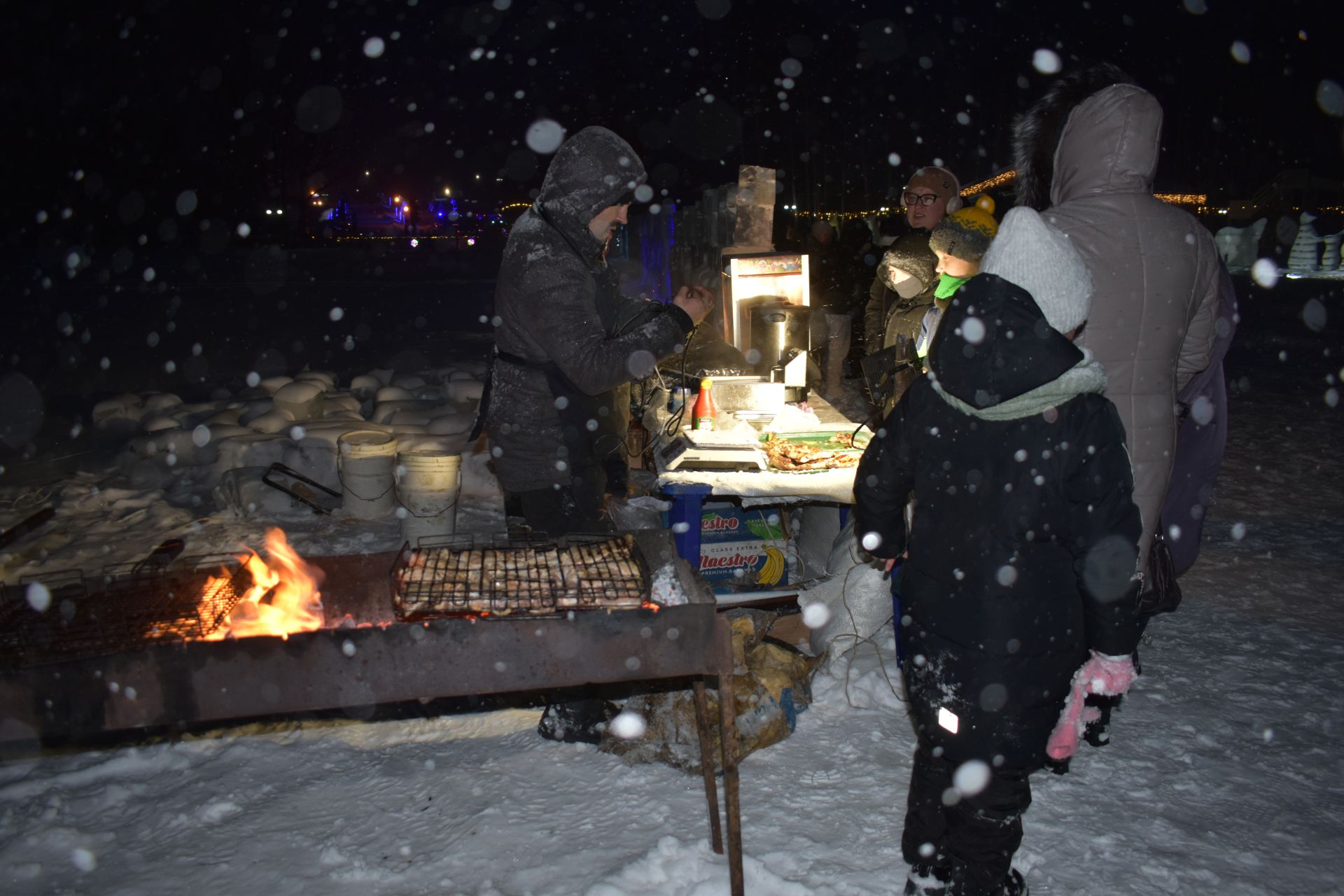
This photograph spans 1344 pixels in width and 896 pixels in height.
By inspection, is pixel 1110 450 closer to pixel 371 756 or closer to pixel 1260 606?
pixel 371 756

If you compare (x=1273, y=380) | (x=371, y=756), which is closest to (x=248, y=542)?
(x=371, y=756)

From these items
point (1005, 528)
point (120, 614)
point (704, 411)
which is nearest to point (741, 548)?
point (704, 411)

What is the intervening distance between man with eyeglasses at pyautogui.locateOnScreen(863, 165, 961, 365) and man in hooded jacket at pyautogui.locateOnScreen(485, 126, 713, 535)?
1.71 meters

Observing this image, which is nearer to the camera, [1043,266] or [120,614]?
[1043,266]

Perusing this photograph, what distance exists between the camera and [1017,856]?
3.22m

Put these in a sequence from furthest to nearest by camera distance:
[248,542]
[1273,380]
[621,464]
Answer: [1273,380] → [248,542] → [621,464]

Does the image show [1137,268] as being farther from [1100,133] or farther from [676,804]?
[676,804]

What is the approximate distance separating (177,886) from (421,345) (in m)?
15.5

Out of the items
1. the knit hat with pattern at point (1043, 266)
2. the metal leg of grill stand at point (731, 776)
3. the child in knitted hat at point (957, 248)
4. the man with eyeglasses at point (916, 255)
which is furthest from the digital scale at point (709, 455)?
the knit hat with pattern at point (1043, 266)

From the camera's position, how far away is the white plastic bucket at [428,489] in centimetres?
640

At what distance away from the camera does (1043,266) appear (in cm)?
256

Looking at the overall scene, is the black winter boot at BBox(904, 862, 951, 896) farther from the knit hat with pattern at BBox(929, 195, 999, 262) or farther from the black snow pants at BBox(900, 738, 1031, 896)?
the knit hat with pattern at BBox(929, 195, 999, 262)

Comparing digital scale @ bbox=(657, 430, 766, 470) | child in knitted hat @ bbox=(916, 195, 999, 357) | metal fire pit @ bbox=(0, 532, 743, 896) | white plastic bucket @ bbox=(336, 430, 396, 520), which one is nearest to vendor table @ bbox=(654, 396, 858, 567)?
digital scale @ bbox=(657, 430, 766, 470)

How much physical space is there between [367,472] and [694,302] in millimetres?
4129
